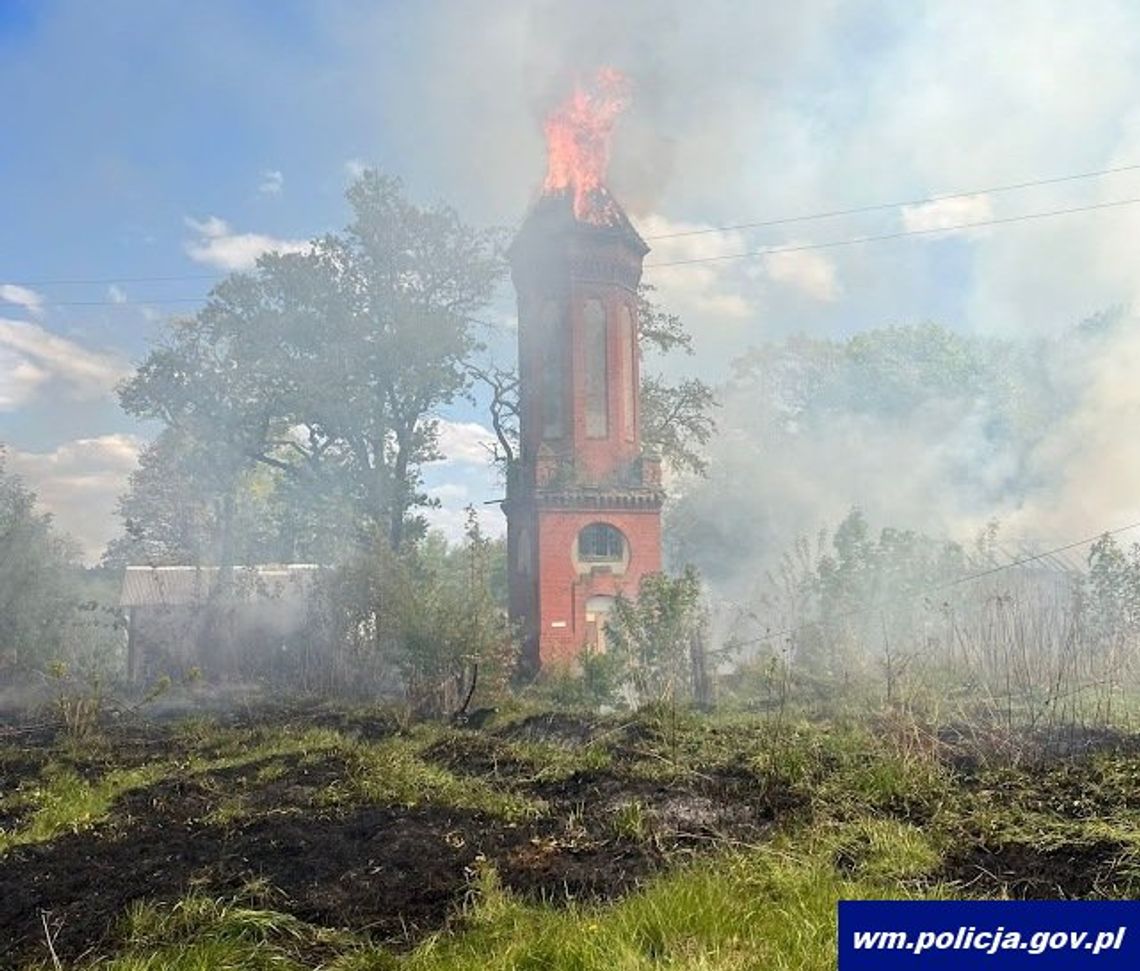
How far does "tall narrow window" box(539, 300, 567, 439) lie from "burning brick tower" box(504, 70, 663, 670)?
1.2 inches

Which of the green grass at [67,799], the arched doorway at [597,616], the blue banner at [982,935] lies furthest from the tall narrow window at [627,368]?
the blue banner at [982,935]

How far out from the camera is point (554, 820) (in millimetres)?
6457

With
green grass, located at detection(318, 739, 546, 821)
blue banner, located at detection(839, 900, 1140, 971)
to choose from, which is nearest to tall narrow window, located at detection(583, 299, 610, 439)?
green grass, located at detection(318, 739, 546, 821)

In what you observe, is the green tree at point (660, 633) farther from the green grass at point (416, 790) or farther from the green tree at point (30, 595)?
the green tree at point (30, 595)

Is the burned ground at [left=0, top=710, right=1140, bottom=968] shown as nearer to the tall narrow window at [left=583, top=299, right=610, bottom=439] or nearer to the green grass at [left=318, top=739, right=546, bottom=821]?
the green grass at [left=318, top=739, right=546, bottom=821]

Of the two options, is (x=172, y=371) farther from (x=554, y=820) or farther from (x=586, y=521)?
(x=554, y=820)

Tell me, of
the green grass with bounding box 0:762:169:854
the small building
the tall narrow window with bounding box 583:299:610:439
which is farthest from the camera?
the tall narrow window with bounding box 583:299:610:439

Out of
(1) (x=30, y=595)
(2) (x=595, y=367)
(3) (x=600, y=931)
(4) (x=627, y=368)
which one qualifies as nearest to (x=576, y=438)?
(2) (x=595, y=367)

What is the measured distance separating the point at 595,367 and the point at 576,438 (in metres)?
1.96

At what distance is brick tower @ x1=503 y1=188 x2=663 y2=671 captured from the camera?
20.6 metres

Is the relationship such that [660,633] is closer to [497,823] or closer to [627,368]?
[627,368]

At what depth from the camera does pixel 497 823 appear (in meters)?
6.39

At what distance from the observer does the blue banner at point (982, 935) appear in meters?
2.20

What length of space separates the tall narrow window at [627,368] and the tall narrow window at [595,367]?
1.55ft
